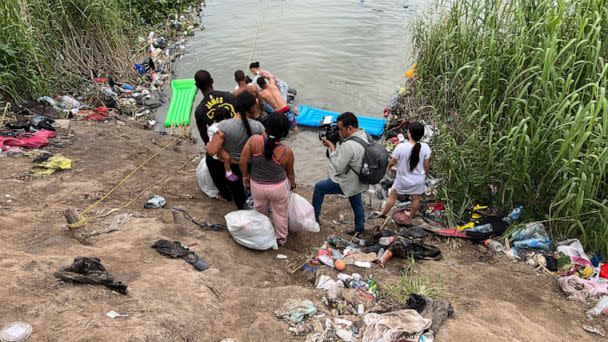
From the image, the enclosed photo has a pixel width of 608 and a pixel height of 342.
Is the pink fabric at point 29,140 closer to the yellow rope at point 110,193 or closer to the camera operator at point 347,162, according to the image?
the yellow rope at point 110,193

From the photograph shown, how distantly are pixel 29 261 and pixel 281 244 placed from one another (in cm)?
216

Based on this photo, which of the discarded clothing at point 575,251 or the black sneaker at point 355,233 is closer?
the discarded clothing at point 575,251

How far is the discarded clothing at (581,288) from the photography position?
367 cm

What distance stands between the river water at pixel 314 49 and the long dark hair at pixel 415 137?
187cm

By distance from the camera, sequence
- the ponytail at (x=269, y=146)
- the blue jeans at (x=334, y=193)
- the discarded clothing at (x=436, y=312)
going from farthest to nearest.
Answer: the blue jeans at (x=334, y=193) < the ponytail at (x=269, y=146) < the discarded clothing at (x=436, y=312)

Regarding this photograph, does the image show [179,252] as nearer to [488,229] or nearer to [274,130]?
[274,130]

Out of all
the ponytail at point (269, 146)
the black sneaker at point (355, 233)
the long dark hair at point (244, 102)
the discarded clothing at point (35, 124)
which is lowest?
the black sneaker at point (355, 233)

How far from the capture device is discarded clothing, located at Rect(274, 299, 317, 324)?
310 centimetres

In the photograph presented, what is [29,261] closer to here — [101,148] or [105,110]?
[101,148]

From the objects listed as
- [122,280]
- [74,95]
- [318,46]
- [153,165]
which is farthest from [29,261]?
[318,46]

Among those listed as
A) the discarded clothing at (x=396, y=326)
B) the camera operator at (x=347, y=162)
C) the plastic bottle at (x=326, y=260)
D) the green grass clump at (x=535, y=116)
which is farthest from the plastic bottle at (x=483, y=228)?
the discarded clothing at (x=396, y=326)

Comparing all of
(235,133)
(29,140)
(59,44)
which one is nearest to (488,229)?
(235,133)

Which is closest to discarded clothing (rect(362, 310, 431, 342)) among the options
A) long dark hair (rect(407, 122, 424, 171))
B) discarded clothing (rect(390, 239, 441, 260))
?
discarded clothing (rect(390, 239, 441, 260))

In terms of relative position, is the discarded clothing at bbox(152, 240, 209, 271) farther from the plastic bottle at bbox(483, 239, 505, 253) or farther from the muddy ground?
the plastic bottle at bbox(483, 239, 505, 253)
